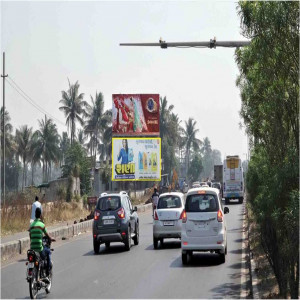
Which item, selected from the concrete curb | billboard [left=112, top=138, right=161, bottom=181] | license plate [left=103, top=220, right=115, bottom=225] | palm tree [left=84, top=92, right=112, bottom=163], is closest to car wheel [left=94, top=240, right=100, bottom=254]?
license plate [left=103, top=220, right=115, bottom=225]

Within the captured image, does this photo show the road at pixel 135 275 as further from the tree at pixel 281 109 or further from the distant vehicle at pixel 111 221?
the tree at pixel 281 109

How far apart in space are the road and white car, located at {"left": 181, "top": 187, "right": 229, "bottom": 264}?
0.55 meters

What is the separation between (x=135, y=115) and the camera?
58688 mm

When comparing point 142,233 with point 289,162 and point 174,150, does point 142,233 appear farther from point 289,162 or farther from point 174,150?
point 174,150

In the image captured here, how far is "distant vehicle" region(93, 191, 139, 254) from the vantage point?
2303cm

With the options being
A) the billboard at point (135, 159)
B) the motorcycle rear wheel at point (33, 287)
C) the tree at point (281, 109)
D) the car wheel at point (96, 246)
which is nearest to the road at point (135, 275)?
the car wheel at point (96, 246)

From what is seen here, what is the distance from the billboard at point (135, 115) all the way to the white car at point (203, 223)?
129 ft

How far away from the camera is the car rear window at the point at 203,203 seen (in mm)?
19000

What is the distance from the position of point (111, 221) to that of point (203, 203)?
498 centimetres

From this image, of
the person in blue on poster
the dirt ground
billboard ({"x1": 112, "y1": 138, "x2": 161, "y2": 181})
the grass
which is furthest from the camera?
the person in blue on poster

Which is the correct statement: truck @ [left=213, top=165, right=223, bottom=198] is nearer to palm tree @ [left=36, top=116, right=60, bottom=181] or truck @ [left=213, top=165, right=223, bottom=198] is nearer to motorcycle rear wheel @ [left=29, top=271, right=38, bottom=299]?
palm tree @ [left=36, top=116, right=60, bottom=181]

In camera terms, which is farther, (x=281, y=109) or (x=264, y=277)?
(x=264, y=277)

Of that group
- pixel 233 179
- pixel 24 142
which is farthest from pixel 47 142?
pixel 233 179

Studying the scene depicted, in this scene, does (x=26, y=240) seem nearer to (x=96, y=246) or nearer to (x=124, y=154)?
(x=96, y=246)
